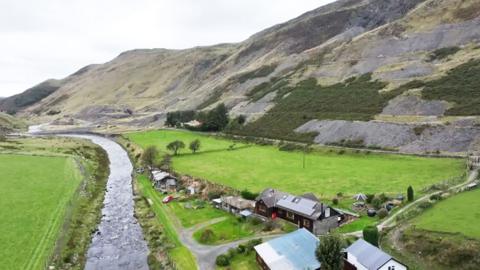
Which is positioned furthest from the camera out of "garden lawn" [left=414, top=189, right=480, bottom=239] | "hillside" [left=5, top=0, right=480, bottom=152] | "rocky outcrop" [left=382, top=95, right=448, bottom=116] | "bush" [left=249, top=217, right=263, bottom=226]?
"rocky outcrop" [left=382, top=95, right=448, bottom=116]

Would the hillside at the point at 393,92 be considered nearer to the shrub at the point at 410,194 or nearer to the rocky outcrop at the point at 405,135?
the rocky outcrop at the point at 405,135

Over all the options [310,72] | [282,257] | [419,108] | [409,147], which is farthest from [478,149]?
[310,72]

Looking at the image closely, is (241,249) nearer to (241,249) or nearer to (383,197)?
(241,249)

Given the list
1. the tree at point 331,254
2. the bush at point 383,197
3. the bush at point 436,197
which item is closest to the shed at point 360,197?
the bush at point 383,197

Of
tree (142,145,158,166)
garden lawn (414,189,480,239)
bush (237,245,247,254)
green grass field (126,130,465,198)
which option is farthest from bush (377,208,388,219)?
tree (142,145,158,166)

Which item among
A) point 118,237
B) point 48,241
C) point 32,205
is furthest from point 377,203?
point 32,205

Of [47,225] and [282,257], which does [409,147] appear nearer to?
[282,257]

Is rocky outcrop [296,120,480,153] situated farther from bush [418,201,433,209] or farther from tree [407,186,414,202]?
bush [418,201,433,209]
